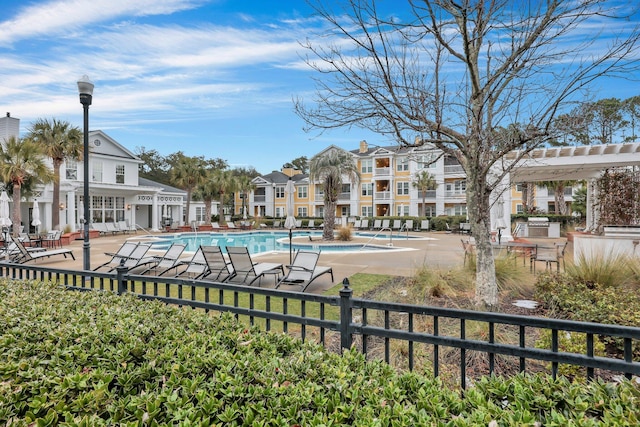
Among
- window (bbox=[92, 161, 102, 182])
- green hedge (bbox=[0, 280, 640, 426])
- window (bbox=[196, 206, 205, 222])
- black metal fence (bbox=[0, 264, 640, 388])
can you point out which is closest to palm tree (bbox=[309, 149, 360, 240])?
black metal fence (bbox=[0, 264, 640, 388])

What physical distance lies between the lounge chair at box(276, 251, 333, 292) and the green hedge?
200 inches

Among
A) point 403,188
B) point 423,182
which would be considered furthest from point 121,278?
point 403,188

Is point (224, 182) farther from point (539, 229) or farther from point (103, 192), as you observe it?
point (539, 229)

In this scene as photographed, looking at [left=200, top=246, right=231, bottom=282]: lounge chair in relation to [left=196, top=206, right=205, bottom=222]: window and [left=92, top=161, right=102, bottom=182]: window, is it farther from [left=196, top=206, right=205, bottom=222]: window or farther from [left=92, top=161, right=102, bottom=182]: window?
[left=196, top=206, right=205, bottom=222]: window

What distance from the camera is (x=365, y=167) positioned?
43594 mm

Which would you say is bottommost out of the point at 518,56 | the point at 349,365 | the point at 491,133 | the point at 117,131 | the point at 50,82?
the point at 349,365

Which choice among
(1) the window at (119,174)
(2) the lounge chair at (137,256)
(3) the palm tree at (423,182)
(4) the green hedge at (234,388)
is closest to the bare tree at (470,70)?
(4) the green hedge at (234,388)

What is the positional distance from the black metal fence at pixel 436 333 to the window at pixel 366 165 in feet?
123

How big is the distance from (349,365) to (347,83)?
5007 millimetres

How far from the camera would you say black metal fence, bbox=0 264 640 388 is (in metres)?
2.65

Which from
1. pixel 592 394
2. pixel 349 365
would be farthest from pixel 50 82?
pixel 592 394

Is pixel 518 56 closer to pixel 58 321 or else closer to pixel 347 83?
pixel 347 83

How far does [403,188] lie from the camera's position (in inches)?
1634

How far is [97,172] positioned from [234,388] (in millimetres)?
35439
